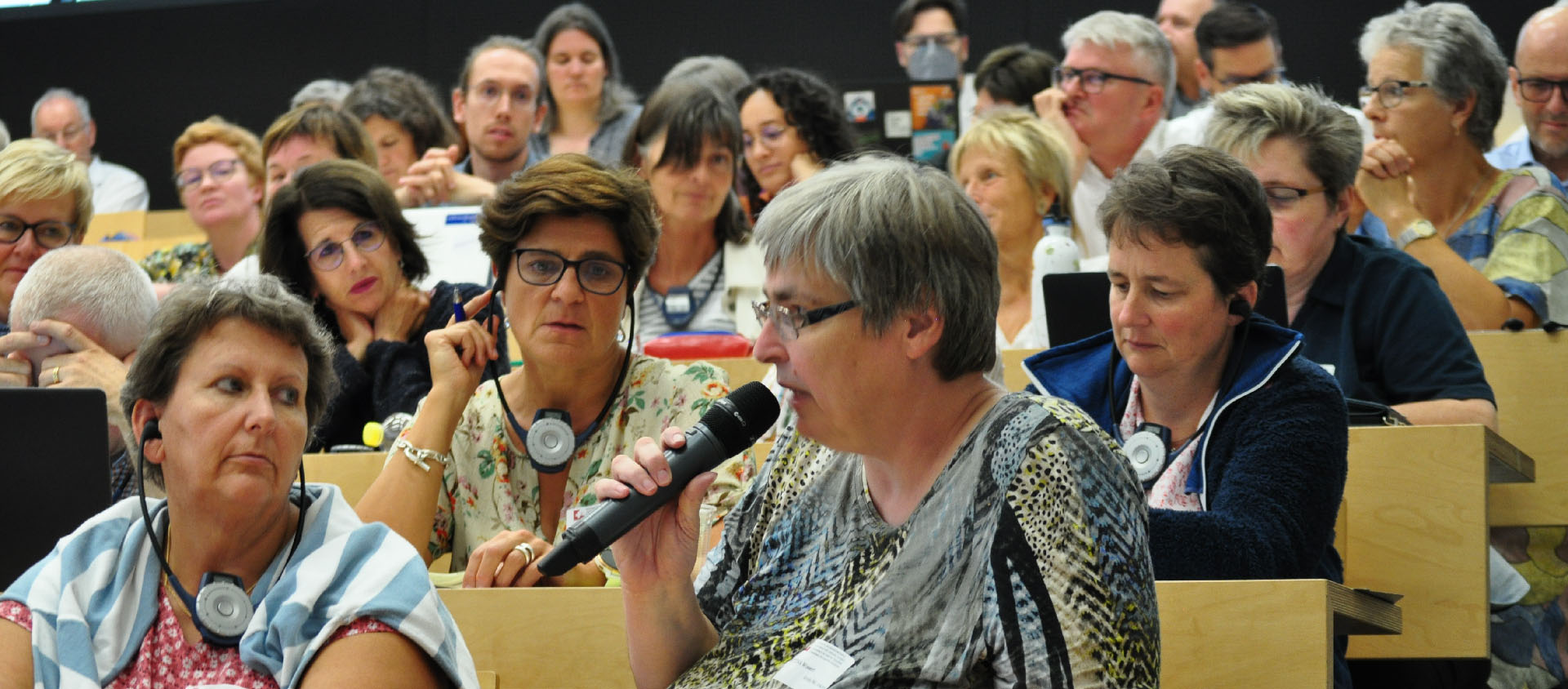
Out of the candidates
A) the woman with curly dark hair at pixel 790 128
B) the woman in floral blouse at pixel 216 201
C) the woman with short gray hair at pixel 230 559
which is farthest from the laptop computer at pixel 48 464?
the woman with curly dark hair at pixel 790 128

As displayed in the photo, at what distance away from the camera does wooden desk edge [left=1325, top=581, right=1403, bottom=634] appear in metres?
2.07

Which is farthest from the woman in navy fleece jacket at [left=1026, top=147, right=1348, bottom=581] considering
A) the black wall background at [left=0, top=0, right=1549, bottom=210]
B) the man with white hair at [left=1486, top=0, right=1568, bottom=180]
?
the black wall background at [left=0, top=0, right=1549, bottom=210]

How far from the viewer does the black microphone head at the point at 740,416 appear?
5.73 feet

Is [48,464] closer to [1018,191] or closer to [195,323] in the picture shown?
[195,323]

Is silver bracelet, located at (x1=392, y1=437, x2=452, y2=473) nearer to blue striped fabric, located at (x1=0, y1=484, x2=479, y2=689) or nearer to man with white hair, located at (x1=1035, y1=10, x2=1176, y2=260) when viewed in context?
blue striped fabric, located at (x1=0, y1=484, x2=479, y2=689)

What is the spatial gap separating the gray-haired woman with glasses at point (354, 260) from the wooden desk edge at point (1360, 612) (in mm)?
2094

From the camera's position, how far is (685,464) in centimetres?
174

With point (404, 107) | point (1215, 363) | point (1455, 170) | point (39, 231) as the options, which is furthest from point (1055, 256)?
point (404, 107)

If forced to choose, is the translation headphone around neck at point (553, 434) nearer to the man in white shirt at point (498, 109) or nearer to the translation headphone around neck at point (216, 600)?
the translation headphone around neck at point (216, 600)

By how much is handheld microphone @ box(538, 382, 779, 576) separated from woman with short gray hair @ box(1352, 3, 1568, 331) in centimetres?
244

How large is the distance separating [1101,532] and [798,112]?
3740mm

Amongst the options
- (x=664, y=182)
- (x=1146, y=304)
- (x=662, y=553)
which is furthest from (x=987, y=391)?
(x=664, y=182)

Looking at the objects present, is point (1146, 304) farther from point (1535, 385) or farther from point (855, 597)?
point (1535, 385)

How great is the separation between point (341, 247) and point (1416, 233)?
2473 mm
